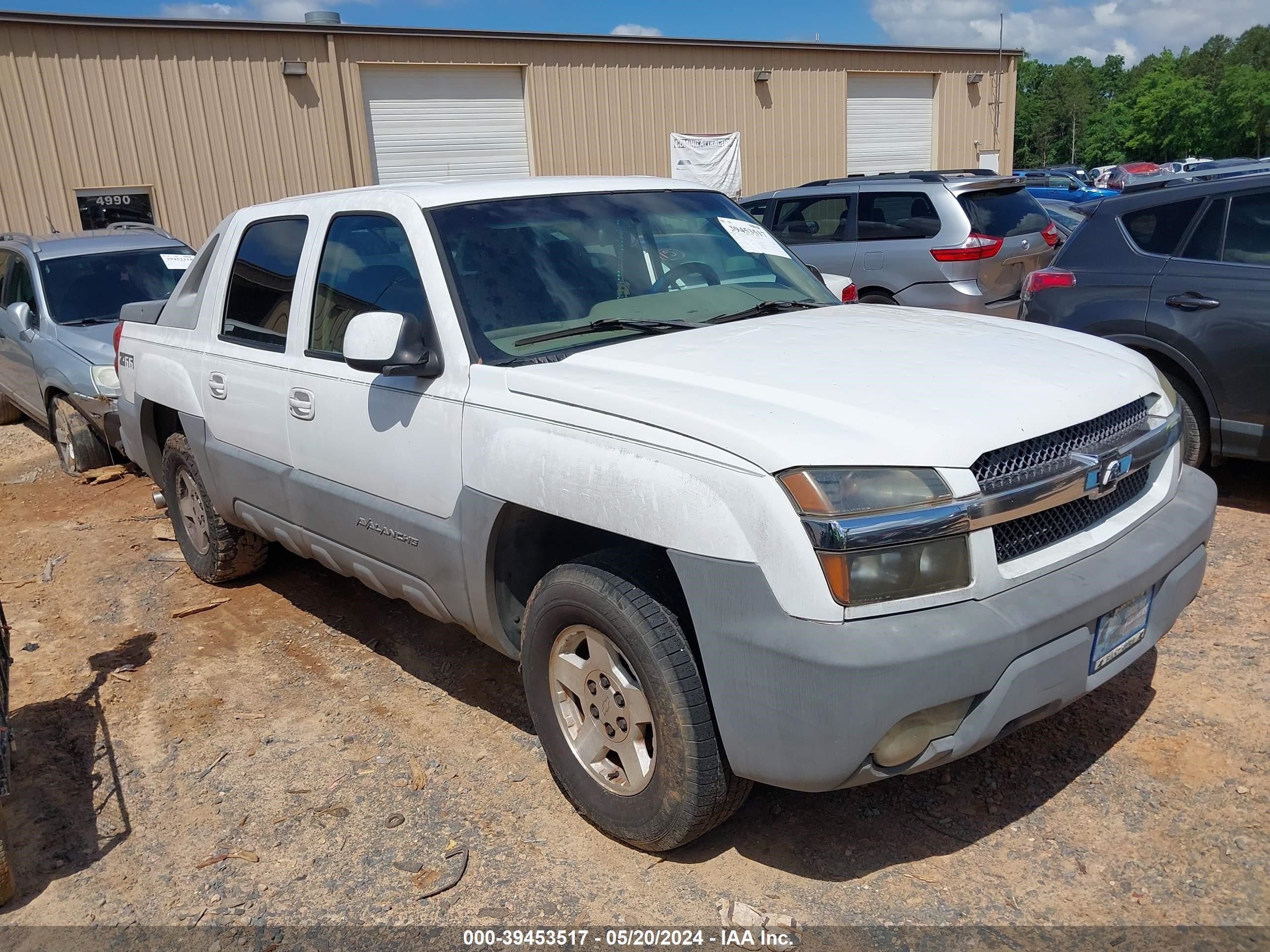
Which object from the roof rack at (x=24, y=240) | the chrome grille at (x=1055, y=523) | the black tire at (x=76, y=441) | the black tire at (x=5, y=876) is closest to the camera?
the chrome grille at (x=1055, y=523)

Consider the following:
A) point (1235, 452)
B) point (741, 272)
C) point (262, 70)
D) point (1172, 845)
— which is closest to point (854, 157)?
point (262, 70)

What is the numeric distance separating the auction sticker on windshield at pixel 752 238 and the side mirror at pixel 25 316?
6.59 meters

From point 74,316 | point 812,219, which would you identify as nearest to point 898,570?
point 74,316

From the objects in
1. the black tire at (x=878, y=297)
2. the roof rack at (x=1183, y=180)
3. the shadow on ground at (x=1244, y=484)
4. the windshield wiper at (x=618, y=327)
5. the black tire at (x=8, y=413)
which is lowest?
the black tire at (x=8, y=413)

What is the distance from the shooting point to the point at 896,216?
370 inches

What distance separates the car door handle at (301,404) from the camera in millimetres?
3895

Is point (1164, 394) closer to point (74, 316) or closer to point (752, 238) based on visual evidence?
point (752, 238)

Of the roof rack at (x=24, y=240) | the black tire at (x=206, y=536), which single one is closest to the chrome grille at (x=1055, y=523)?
the black tire at (x=206, y=536)

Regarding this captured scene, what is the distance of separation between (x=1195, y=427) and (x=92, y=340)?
7.64m

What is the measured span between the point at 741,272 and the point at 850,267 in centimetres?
605

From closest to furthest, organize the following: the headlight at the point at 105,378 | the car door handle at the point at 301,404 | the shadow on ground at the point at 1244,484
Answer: the car door handle at the point at 301,404
the shadow on ground at the point at 1244,484
the headlight at the point at 105,378

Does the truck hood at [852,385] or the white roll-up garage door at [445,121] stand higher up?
the white roll-up garage door at [445,121]

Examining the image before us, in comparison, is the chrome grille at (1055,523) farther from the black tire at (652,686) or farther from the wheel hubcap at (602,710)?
the wheel hubcap at (602,710)

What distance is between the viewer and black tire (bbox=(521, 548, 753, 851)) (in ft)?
8.68
